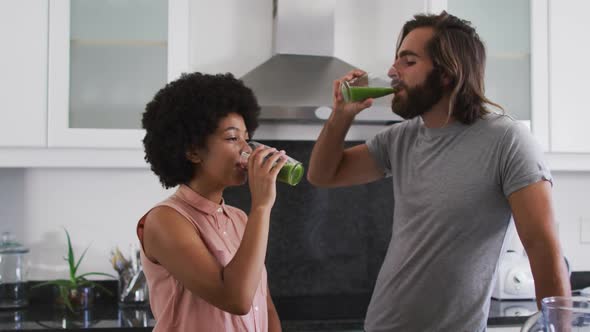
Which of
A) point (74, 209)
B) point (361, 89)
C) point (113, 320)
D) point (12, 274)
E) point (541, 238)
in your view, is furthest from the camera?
point (74, 209)

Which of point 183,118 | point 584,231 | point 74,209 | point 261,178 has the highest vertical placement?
point 183,118

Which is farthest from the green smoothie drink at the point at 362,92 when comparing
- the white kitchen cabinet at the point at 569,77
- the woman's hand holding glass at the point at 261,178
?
the white kitchen cabinet at the point at 569,77

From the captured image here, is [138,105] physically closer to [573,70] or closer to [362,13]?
[362,13]

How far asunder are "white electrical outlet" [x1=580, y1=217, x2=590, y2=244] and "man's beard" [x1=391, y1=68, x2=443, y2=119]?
1663 mm

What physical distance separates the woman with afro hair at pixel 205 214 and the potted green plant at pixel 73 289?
1102mm

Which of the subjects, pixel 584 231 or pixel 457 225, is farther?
pixel 584 231

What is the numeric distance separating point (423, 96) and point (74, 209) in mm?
1542

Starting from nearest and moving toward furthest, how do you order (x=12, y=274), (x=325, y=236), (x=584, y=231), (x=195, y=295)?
(x=195, y=295)
(x=12, y=274)
(x=325, y=236)
(x=584, y=231)

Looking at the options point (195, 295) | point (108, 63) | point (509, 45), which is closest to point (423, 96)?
point (195, 295)

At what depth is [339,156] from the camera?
1602 mm

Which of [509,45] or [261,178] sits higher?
[509,45]

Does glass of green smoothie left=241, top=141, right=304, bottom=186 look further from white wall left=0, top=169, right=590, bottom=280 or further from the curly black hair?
white wall left=0, top=169, right=590, bottom=280

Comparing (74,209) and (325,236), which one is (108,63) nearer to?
(74,209)

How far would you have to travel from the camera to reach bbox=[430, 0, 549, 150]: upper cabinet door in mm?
2244
